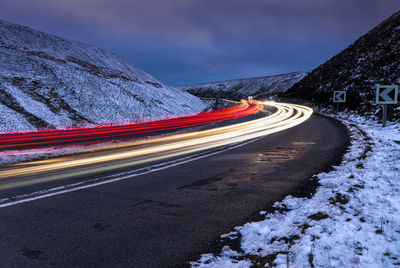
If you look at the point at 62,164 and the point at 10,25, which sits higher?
the point at 10,25

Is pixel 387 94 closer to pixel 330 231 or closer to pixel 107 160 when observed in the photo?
pixel 330 231

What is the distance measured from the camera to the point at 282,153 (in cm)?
857

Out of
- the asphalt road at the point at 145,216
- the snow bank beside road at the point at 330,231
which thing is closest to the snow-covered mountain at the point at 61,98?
the asphalt road at the point at 145,216

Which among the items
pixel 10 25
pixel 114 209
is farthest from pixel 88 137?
pixel 10 25

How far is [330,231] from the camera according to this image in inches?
119

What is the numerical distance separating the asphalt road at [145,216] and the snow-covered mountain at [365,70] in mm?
16923

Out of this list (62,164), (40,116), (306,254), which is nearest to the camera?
(306,254)

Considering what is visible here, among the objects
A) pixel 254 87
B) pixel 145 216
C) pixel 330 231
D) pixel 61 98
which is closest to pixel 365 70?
pixel 61 98

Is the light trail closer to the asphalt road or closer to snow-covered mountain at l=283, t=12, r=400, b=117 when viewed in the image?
the asphalt road

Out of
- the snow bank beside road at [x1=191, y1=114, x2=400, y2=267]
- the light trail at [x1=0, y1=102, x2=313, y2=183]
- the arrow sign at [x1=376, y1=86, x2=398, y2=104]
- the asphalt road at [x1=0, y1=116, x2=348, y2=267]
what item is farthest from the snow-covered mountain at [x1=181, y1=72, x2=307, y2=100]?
the snow bank beside road at [x1=191, y1=114, x2=400, y2=267]

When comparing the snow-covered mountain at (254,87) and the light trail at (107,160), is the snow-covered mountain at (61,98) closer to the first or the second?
the light trail at (107,160)

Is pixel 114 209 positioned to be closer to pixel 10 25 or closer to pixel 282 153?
pixel 282 153

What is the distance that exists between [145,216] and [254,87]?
165m

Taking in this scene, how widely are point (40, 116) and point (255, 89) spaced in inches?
5827
